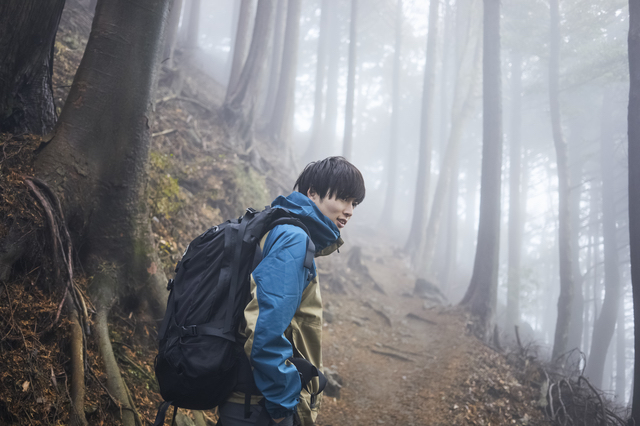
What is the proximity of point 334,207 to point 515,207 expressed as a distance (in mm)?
22629

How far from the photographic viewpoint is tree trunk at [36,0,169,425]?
318 cm

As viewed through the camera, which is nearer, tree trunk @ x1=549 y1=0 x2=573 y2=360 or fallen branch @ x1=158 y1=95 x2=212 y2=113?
fallen branch @ x1=158 y1=95 x2=212 y2=113

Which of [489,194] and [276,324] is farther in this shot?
[489,194]

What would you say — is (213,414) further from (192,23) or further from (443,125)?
(443,125)

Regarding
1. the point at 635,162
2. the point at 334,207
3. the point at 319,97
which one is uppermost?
the point at 319,97

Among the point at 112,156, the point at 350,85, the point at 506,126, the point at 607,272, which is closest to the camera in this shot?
the point at 112,156

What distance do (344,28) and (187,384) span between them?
1223 inches

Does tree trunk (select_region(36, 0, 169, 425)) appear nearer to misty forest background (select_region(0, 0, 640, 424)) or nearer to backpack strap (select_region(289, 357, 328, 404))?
misty forest background (select_region(0, 0, 640, 424))

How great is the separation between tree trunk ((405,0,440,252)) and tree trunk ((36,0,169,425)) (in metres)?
15.6

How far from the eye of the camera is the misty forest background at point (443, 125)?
135 inches

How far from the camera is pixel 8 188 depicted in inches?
106

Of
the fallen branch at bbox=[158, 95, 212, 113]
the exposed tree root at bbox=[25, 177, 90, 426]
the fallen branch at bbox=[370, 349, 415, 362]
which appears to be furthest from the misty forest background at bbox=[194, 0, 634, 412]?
the exposed tree root at bbox=[25, 177, 90, 426]

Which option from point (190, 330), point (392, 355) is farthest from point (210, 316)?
point (392, 355)

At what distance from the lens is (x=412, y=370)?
6.79m
